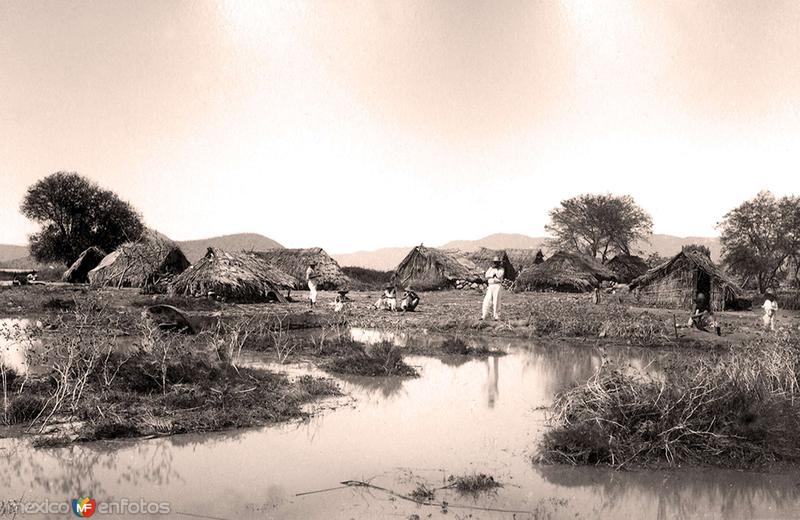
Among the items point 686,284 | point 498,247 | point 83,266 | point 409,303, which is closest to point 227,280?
point 409,303

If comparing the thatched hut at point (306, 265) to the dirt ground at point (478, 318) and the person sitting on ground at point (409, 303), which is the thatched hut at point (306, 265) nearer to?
the dirt ground at point (478, 318)

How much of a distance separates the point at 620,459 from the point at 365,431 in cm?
262

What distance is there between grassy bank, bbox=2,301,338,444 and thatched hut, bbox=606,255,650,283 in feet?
123

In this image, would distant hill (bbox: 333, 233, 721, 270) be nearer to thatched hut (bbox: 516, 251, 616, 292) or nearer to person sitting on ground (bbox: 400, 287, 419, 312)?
thatched hut (bbox: 516, 251, 616, 292)

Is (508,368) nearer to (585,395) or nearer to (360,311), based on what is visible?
(585,395)

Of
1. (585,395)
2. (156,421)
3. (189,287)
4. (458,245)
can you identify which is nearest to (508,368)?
(585,395)

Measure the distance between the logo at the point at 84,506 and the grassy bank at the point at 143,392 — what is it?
1.39 metres

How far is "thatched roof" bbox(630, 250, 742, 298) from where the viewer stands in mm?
21703

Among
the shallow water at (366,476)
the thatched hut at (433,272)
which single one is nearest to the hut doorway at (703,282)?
the thatched hut at (433,272)

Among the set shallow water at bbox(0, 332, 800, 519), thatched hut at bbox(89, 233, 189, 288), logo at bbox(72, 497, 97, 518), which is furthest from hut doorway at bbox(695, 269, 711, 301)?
logo at bbox(72, 497, 97, 518)

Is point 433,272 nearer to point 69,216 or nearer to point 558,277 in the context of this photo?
point 558,277

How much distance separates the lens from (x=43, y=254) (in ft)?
133

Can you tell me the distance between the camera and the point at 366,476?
543cm

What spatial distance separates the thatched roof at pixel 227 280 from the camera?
21266 millimetres
